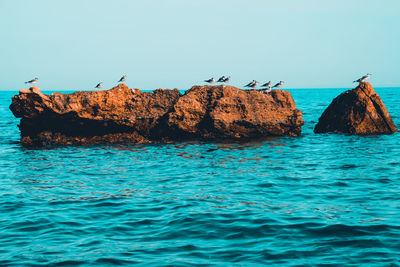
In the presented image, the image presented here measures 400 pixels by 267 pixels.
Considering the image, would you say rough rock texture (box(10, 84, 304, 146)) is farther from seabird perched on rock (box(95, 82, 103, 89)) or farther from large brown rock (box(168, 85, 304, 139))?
seabird perched on rock (box(95, 82, 103, 89))

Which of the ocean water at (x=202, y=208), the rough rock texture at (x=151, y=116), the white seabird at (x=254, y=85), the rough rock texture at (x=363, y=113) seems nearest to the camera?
the ocean water at (x=202, y=208)

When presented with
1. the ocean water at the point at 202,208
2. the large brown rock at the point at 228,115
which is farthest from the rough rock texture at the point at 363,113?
the ocean water at the point at 202,208

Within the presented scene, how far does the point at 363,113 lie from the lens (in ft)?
81.0

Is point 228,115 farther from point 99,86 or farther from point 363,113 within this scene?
point 363,113

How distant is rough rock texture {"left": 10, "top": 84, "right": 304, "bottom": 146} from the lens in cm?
2167

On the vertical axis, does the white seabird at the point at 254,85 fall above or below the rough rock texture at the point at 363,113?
above

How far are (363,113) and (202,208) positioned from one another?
17361 mm

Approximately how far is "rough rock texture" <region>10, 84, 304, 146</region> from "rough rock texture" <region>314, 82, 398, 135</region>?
3.32 meters

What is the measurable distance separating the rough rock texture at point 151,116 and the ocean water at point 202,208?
320cm

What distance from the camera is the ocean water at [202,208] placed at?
302 inches

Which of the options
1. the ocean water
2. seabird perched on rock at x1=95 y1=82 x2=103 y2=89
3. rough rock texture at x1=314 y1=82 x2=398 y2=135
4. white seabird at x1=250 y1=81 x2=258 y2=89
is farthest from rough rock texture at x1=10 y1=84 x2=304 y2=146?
rough rock texture at x1=314 y1=82 x2=398 y2=135

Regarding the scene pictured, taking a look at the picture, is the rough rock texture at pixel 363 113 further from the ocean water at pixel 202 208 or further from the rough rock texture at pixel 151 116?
the ocean water at pixel 202 208

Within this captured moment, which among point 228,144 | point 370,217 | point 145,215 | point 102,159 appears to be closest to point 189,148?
point 228,144

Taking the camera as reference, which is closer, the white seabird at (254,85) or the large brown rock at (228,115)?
the large brown rock at (228,115)
